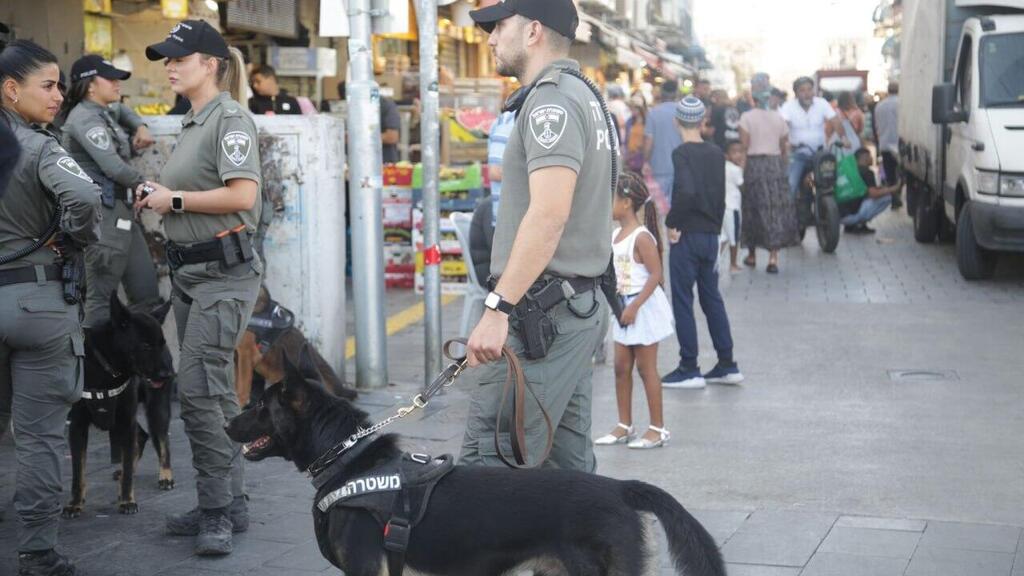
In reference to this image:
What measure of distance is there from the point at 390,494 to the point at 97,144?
4058 millimetres

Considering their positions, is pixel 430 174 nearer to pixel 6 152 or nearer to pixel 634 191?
pixel 634 191

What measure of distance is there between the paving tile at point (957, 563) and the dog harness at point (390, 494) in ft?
7.41

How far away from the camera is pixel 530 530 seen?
3.64 metres

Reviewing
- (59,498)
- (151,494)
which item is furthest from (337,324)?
(59,498)

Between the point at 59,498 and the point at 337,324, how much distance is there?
3678mm

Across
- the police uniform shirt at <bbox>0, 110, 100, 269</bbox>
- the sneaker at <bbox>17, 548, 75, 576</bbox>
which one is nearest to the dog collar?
the sneaker at <bbox>17, 548, 75, 576</bbox>

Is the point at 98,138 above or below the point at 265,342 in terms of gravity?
above

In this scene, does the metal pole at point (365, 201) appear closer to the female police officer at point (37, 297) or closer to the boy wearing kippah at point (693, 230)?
the boy wearing kippah at point (693, 230)

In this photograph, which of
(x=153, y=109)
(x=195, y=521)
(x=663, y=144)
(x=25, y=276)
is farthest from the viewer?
(x=663, y=144)

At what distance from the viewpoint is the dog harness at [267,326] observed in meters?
7.66

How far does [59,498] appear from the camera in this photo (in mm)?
4945

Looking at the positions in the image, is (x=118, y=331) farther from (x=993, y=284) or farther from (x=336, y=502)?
(x=993, y=284)

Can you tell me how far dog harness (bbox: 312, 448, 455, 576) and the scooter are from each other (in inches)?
494

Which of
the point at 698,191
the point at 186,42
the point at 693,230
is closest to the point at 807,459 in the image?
the point at 693,230
